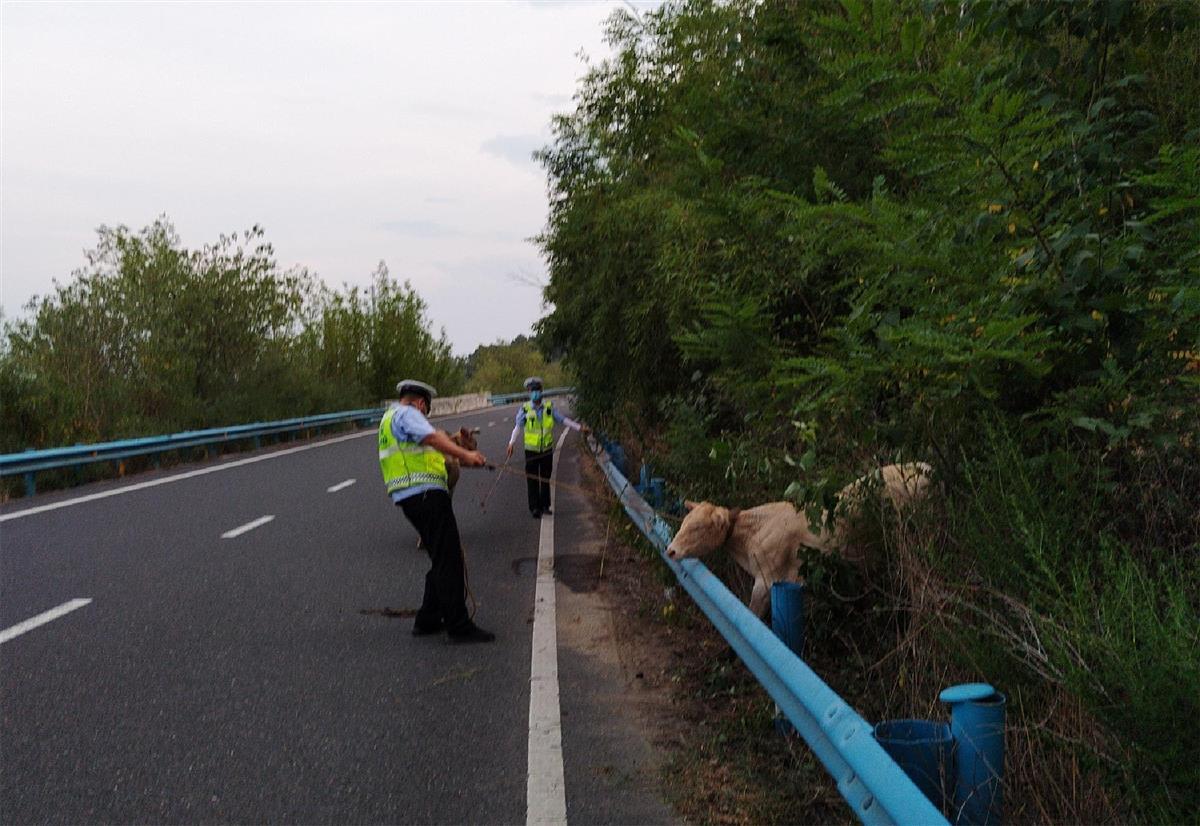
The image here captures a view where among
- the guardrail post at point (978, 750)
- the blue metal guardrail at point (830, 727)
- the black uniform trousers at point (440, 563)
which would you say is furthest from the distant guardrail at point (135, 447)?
the guardrail post at point (978, 750)

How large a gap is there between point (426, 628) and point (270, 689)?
5.83ft

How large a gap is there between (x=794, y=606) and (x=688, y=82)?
9.61 m

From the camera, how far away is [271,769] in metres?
5.45

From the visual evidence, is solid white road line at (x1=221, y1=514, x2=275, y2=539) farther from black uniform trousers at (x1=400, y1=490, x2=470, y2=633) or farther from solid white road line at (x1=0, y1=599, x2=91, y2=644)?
black uniform trousers at (x1=400, y1=490, x2=470, y2=633)

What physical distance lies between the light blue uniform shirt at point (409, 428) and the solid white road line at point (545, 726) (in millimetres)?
1356

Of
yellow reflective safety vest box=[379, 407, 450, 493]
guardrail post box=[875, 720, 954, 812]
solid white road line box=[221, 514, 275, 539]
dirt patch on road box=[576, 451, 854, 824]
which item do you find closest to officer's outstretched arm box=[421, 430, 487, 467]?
yellow reflective safety vest box=[379, 407, 450, 493]

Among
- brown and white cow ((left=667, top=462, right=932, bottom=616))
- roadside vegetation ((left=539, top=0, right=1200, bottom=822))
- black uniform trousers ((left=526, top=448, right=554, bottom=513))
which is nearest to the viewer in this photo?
roadside vegetation ((left=539, top=0, right=1200, bottom=822))

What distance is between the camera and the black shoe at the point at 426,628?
8.48 metres

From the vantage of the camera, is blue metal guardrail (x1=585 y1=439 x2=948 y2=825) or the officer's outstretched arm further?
the officer's outstretched arm

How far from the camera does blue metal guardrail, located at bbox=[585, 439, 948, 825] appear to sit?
327cm

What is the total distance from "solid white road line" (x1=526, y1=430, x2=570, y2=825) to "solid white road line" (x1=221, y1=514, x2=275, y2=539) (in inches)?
186

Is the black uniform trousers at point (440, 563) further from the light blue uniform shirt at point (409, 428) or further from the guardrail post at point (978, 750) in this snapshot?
the guardrail post at point (978, 750)

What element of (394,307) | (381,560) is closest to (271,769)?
(381,560)

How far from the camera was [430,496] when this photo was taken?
8562mm
